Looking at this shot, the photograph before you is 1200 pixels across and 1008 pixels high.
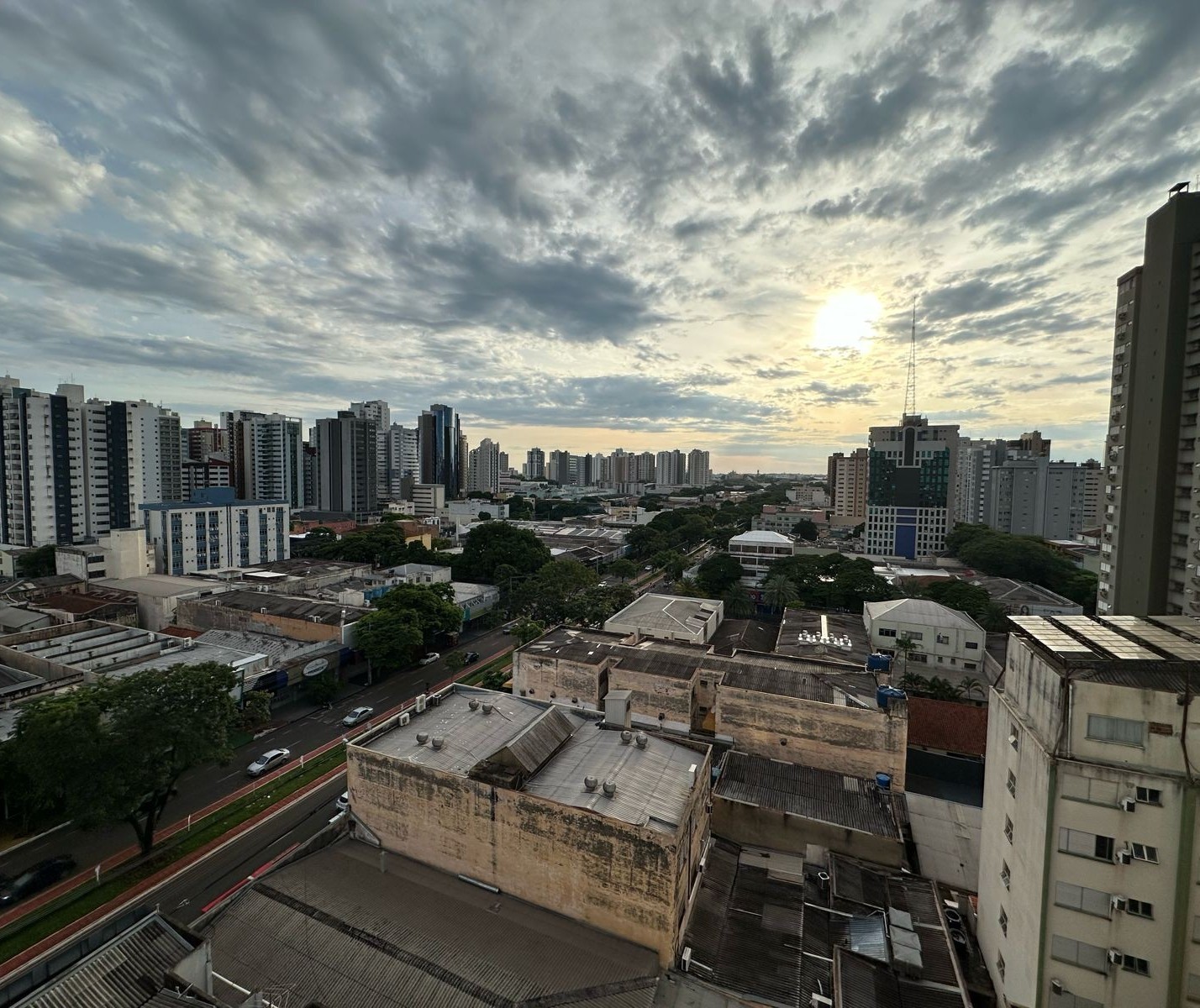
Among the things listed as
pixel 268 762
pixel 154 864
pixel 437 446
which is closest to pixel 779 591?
pixel 268 762

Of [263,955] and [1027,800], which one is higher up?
[1027,800]

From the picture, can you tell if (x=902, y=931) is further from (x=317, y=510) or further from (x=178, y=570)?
(x=317, y=510)

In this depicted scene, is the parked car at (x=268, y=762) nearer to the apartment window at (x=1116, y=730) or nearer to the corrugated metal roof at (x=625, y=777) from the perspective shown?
the corrugated metal roof at (x=625, y=777)

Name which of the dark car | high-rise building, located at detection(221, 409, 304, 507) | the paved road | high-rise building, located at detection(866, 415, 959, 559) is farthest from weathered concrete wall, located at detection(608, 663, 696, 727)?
high-rise building, located at detection(221, 409, 304, 507)

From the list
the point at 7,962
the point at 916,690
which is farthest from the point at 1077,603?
the point at 7,962

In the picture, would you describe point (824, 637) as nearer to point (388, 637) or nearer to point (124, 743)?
point (388, 637)

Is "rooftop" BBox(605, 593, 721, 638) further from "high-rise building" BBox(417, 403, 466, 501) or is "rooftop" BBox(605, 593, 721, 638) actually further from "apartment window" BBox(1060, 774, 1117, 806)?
"high-rise building" BBox(417, 403, 466, 501)
